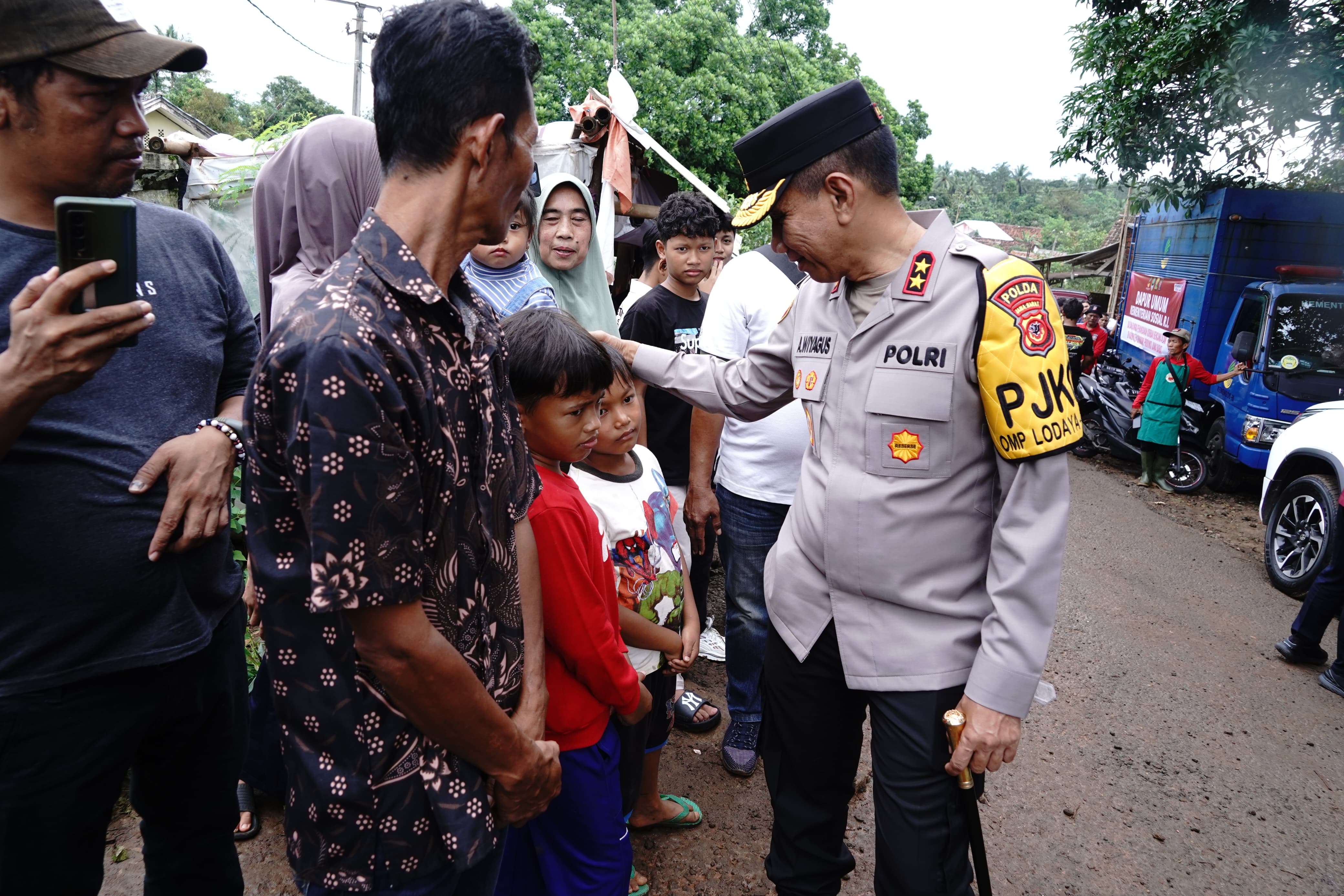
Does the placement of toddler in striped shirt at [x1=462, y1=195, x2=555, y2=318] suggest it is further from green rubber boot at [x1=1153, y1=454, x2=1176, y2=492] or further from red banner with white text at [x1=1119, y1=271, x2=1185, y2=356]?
red banner with white text at [x1=1119, y1=271, x2=1185, y2=356]

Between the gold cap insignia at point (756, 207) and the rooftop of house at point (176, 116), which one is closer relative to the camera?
the gold cap insignia at point (756, 207)

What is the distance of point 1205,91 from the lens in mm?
10273

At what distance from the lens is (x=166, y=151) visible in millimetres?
6137

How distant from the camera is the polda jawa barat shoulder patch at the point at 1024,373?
1.57m

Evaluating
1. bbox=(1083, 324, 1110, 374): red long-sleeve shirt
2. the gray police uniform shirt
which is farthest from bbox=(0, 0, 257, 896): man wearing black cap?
bbox=(1083, 324, 1110, 374): red long-sleeve shirt

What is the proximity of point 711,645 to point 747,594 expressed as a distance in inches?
41.1

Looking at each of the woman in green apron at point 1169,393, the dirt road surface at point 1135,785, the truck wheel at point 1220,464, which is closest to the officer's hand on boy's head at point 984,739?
the dirt road surface at point 1135,785

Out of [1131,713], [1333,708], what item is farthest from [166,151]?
[1333,708]

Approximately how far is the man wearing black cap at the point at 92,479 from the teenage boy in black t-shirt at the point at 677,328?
1.98 m

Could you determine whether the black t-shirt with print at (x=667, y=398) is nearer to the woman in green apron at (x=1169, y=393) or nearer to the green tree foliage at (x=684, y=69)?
the woman in green apron at (x=1169, y=393)

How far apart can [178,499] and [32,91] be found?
705mm

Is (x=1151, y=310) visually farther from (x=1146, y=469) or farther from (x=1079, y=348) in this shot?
(x=1146, y=469)

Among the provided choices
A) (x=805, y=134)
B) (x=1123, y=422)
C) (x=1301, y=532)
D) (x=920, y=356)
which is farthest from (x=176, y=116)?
(x=920, y=356)

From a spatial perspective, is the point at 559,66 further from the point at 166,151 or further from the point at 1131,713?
Answer: the point at 1131,713
